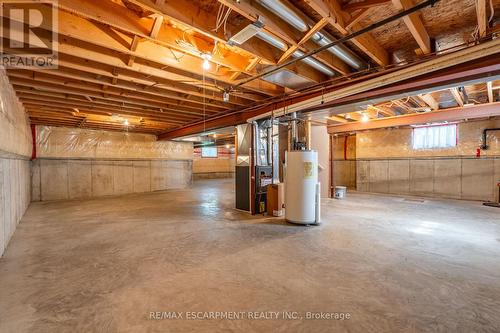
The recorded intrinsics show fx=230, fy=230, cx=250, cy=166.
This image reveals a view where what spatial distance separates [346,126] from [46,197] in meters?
9.42

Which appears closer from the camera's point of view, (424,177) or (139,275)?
(139,275)

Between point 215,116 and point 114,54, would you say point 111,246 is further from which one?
point 215,116

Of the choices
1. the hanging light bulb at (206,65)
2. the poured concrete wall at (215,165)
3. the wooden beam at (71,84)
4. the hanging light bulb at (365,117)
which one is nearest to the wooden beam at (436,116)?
the hanging light bulb at (365,117)

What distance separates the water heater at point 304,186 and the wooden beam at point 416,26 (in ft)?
6.68

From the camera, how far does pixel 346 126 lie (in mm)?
7109

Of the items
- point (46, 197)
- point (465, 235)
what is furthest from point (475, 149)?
point (46, 197)

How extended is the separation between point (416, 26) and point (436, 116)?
442cm

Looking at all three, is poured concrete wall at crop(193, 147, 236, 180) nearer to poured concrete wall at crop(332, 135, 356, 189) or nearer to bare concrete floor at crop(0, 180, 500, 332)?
poured concrete wall at crop(332, 135, 356, 189)

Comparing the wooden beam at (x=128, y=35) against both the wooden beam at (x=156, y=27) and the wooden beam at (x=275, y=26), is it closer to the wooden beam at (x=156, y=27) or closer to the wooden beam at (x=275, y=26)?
the wooden beam at (x=156, y=27)

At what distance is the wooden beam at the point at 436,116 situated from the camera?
495 centimetres

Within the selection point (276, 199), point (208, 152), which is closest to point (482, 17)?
point (276, 199)

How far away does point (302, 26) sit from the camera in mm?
2131

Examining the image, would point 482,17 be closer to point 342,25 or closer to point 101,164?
point 342,25

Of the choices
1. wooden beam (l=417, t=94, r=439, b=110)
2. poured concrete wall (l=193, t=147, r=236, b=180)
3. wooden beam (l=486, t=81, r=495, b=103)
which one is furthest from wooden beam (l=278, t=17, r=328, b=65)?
poured concrete wall (l=193, t=147, r=236, b=180)
